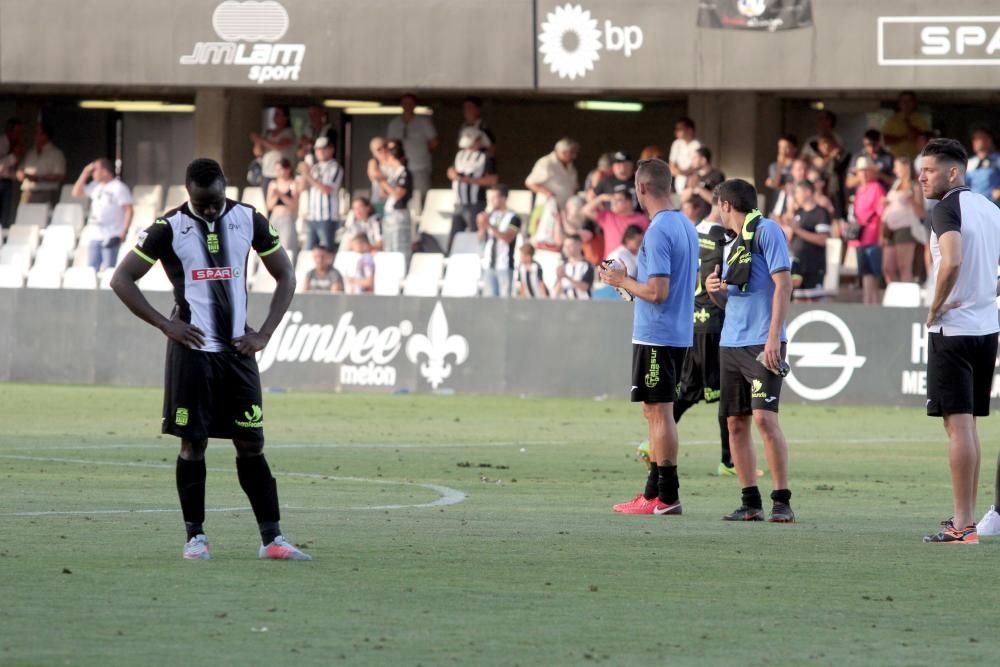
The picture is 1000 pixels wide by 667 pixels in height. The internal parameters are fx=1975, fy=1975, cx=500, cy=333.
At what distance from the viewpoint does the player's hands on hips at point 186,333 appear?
898 cm

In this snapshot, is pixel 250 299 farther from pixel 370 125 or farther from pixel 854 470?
pixel 854 470

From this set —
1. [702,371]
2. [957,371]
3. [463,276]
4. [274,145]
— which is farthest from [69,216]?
[957,371]

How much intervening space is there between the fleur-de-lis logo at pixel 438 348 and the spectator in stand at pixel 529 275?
43.7 inches

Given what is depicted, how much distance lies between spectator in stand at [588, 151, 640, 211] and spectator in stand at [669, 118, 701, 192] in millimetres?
585

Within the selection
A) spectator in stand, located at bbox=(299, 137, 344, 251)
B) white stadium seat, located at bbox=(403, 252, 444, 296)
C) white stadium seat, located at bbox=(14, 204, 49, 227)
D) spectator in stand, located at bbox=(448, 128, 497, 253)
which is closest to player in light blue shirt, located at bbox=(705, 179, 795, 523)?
white stadium seat, located at bbox=(403, 252, 444, 296)

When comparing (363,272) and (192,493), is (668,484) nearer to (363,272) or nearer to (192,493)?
(192,493)

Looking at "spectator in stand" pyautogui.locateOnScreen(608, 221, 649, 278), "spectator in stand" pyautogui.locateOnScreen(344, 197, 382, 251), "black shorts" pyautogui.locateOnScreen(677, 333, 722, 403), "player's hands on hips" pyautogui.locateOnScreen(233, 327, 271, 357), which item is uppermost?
"spectator in stand" pyautogui.locateOnScreen(344, 197, 382, 251)

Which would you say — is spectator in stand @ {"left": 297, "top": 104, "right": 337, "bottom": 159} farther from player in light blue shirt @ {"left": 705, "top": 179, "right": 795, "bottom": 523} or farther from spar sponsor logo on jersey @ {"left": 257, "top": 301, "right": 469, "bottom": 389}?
player in light blue shirt @ {"left": 705, "top": 179, "right": 795, "bottom": 523}

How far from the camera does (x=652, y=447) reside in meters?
12.0

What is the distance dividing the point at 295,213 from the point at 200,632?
861 inches

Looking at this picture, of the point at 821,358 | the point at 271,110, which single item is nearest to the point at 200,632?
the point at 821,358

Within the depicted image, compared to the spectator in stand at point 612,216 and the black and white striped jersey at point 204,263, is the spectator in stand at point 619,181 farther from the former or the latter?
the black and white striped jersey at point 204,263

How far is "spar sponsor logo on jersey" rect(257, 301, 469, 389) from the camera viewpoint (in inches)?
997

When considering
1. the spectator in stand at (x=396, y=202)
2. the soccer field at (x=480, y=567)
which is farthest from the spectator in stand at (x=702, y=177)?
the soccer field at (x=480, y=567)
